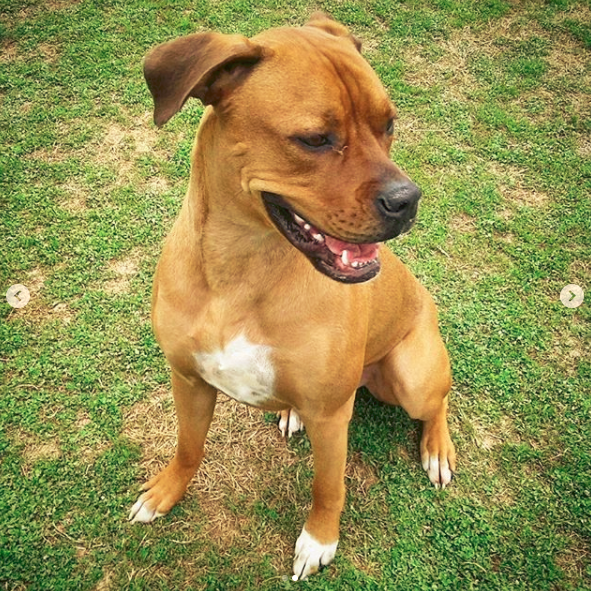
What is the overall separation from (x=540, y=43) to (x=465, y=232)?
2.84m

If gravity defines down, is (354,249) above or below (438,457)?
above

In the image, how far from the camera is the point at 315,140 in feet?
6.89

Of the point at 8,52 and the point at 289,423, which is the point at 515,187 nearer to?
the point at 289,423

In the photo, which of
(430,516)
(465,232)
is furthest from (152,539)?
(465,232)

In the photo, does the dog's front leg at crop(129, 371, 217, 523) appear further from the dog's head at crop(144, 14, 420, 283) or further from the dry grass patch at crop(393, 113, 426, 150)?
the dry grass patch at crop(393, 113, 426, 150)

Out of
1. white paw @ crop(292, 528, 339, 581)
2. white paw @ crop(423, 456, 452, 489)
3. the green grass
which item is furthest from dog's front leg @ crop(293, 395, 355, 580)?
white paw @ crop(423, 456, 452, 489)

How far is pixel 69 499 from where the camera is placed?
345 centimetres

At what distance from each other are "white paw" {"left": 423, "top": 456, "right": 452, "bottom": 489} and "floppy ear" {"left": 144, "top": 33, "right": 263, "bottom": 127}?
241 cm

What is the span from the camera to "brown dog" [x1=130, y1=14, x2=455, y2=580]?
6.86 feet

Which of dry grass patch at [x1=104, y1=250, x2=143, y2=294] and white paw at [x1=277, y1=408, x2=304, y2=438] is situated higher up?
dry grass patch at [x1=104, y1=250, x2=143, y2=294]

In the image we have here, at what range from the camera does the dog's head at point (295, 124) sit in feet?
6.79

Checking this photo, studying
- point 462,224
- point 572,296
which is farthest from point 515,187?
point 572,296

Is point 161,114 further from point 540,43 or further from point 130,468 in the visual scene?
point 540,43

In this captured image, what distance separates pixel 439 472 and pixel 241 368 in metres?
1.62
